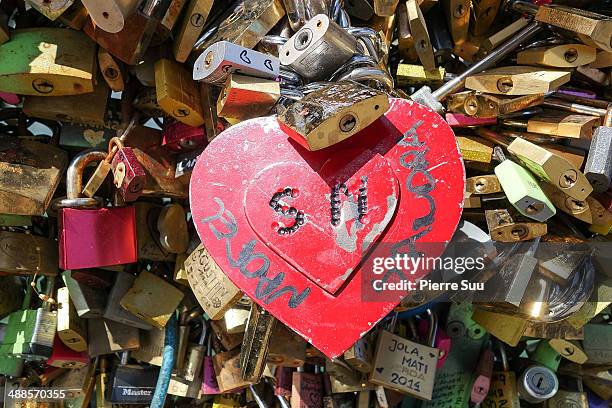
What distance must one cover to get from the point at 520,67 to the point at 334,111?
66cm

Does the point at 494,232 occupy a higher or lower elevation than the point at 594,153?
lower

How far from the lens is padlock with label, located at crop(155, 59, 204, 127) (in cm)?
164

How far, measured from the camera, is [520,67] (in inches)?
67.7

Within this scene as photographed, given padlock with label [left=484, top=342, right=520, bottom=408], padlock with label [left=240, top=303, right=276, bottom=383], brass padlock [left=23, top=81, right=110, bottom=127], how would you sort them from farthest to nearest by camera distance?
padlock with label [left=484, top=342, right=520, bottom=408]
brass padlock [left=23, top=81, right=110, bottom=127]
padlock with label [left=240, top=303, right=276, bottom=383]

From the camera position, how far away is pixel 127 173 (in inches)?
63.4

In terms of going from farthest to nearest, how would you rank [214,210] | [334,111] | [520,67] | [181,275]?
[181,275]
[520,67]
[214,210]
[334,111]

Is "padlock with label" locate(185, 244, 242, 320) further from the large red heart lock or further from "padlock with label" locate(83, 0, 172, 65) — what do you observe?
"padlock with label" locate(83, 0, 172, 65)

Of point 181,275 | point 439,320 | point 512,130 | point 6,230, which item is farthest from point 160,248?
point 512,130

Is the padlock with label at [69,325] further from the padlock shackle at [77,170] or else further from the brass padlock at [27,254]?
the padlock shackle at [77,170]

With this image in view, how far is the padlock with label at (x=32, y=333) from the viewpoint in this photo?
5.83 feet

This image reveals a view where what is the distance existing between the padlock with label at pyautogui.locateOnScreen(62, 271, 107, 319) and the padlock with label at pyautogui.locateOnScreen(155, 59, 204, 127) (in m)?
0.47

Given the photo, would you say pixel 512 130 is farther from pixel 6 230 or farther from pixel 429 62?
pixel 6 230

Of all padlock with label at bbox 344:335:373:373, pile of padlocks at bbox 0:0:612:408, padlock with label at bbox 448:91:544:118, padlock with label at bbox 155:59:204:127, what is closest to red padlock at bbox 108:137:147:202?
pile of padlocks at bbox 0:0:612:408

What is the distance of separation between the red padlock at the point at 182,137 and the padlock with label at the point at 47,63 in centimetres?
22
